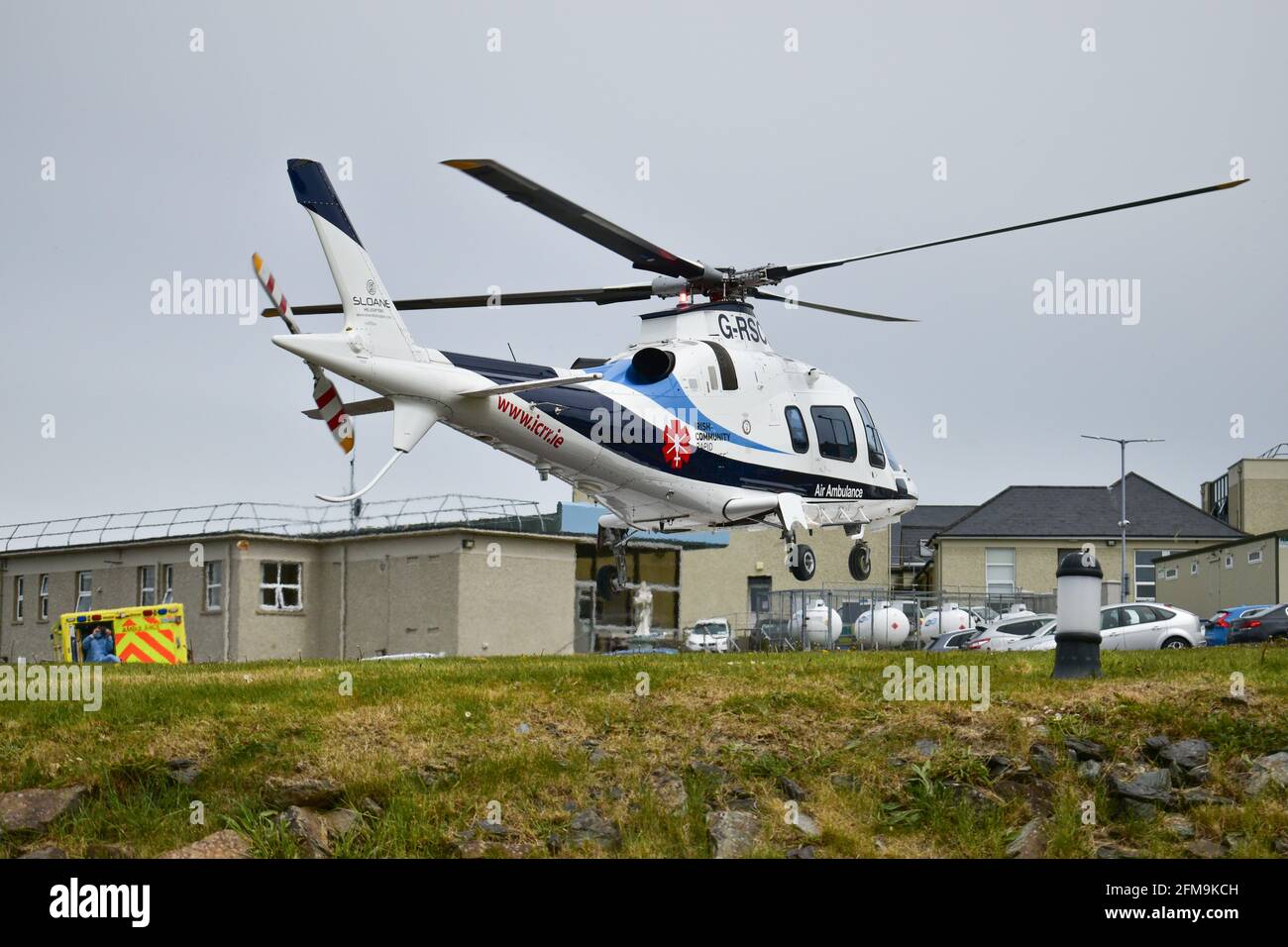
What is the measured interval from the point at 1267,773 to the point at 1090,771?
1529mm

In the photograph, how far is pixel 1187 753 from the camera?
1337 centimetres

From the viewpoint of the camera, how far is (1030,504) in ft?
237

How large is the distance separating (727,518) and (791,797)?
41.0 ft

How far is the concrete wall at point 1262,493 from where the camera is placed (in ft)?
250

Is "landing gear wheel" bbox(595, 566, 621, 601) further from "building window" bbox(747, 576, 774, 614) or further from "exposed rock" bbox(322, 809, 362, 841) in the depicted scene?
"building window" bbox(747, 576, 774, 614)

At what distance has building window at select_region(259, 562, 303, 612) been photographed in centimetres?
4794

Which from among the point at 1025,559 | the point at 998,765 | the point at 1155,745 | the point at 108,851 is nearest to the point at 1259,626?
the point at 1155,745

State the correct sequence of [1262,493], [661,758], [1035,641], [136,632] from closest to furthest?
[661,758] < [1035,641] < [136,632] < [1262,493]

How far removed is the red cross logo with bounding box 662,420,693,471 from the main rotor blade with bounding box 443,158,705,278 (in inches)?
115

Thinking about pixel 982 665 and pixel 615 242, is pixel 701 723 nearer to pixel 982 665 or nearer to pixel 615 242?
pixel 982 665

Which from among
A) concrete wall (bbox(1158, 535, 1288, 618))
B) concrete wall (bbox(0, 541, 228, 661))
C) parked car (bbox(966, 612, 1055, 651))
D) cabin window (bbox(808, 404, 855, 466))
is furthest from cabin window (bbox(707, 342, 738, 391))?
concrete wall (bbox(1158, 535, 1288, 618))

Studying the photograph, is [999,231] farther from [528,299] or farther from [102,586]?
[102,586]

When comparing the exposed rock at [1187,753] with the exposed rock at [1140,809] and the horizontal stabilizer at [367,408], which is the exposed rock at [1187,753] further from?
the horizontal stabilizer at [367,408]

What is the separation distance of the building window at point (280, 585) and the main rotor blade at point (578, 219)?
2649cm
